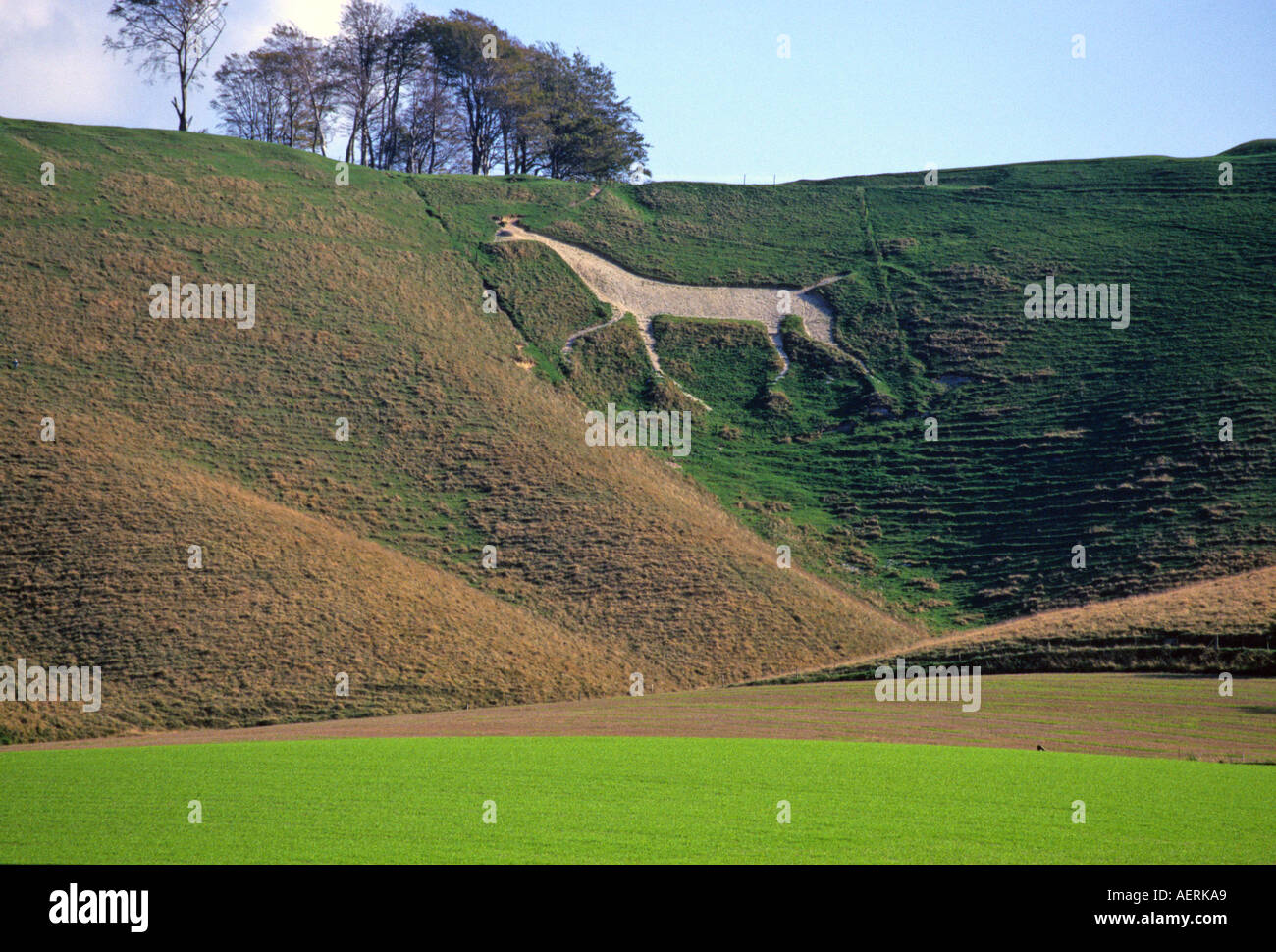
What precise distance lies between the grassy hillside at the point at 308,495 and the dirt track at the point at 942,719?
9.71 feet

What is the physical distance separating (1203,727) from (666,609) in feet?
62.0

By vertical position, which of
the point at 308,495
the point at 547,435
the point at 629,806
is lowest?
the point at 629,806

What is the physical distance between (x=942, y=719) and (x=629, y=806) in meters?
14.8

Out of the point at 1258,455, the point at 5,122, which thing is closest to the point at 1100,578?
the point at 1258,455

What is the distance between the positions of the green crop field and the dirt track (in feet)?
10.1

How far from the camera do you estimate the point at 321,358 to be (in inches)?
1970

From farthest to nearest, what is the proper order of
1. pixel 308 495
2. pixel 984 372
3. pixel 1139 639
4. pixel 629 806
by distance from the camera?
pixel 984 372
pixel 308 495
pixel 1139 639
pixel 629 806

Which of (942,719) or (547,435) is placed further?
(547,435)

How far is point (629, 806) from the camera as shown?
14.2m

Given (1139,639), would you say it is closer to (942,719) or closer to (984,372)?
(942,719)

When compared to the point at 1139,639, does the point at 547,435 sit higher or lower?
higher

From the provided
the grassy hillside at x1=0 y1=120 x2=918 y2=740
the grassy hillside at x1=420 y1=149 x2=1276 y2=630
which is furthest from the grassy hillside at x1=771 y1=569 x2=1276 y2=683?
the grassy hillside at x1=0 y1=120 x2=918 y2=740

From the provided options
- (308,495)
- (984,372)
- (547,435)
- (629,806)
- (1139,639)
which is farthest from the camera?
(984,372)

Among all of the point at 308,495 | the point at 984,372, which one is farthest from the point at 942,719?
the point at 984,372
